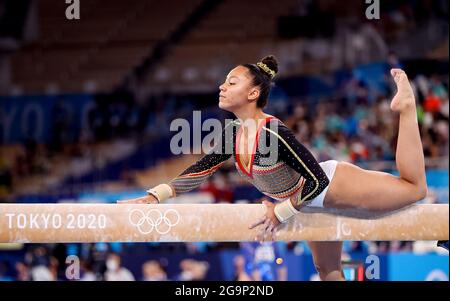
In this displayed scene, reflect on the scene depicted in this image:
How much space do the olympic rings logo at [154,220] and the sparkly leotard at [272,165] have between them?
0.15 m

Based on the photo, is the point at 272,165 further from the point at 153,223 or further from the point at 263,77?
the point at 153,223

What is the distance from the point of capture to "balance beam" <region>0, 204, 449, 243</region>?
164 inches

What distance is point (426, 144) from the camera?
7.79 meters

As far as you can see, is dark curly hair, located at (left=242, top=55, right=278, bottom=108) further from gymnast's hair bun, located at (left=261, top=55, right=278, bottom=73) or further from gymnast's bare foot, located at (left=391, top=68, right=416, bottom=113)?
gymnast's bare foot, located at (left=391, top=68, right=416, bottom=113)

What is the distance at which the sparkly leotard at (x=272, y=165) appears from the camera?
13.0 ft

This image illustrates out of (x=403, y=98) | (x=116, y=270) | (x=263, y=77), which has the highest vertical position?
(x=263, y=77)

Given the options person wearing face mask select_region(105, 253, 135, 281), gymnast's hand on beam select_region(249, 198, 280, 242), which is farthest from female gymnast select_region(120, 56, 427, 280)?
person wearing face mask select_region(105, 253, 135, 281)

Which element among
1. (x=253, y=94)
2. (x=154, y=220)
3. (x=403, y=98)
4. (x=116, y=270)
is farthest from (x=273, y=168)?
(x=116, y=270)

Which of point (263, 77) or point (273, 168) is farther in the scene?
point (263, 77)

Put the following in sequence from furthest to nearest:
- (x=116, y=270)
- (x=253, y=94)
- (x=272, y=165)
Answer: (x=116, y=270) < (x=253, y=94) < (x=272, y=165)

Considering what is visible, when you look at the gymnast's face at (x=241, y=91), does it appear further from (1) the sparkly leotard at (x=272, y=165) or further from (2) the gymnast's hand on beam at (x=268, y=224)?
(2) the gymnast's hand on beam at (x=268, y=224)

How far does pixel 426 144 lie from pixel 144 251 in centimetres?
309

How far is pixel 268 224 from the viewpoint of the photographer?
4086 mm

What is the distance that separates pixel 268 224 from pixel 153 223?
0.64m
